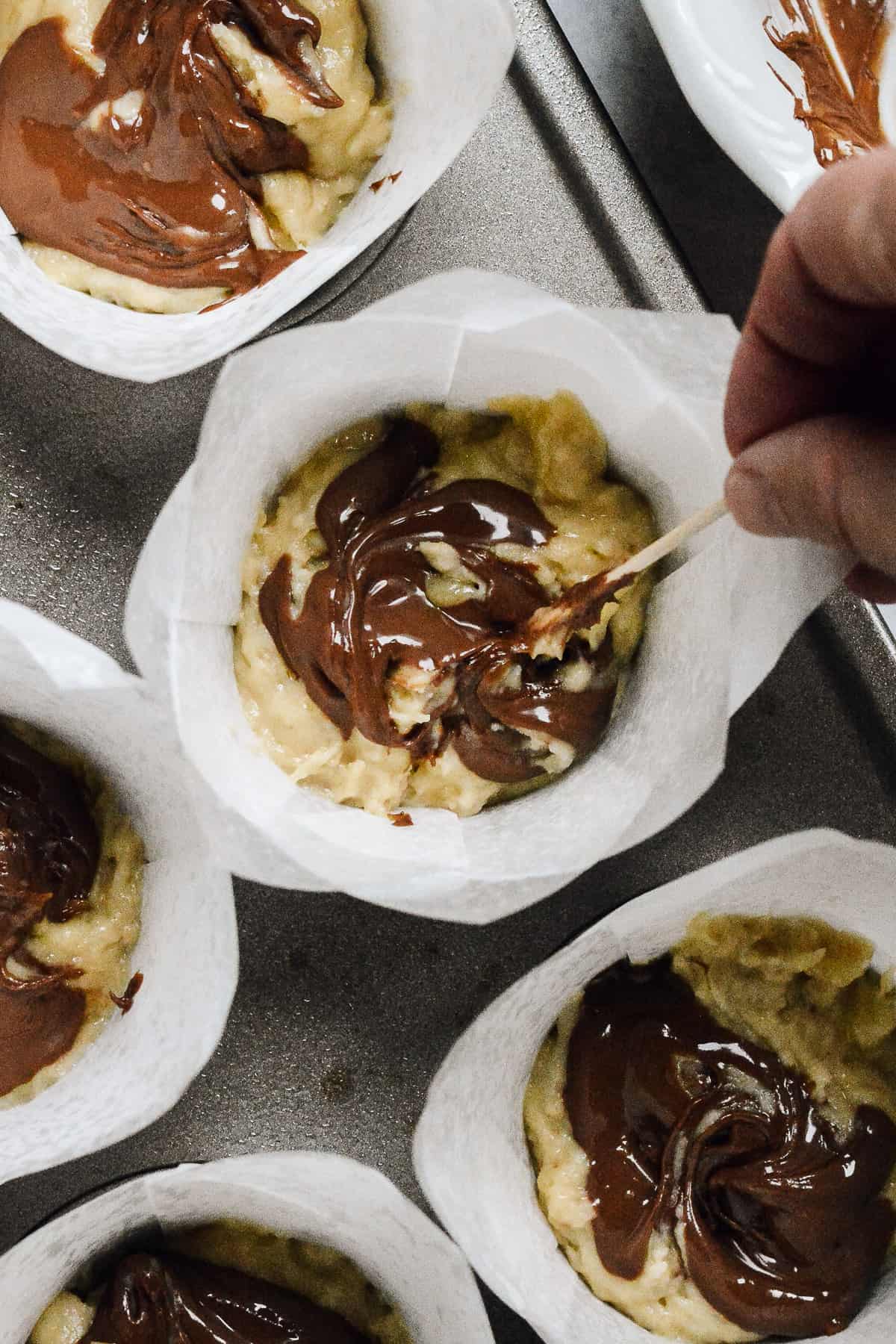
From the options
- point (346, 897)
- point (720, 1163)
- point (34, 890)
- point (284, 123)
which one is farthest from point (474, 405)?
point (720, 1163)

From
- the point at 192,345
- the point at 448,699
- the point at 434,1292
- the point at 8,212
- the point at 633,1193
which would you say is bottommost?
the point at 633,1193

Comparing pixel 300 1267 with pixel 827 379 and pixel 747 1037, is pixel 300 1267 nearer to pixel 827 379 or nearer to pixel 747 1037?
pixel 747 1037

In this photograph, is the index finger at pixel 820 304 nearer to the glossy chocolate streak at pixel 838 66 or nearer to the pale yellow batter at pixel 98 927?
the glossy chocolate streak at pixel 838 66

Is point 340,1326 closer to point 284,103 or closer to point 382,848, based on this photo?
point 382,848

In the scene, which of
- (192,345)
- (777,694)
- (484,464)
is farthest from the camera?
(777,694)

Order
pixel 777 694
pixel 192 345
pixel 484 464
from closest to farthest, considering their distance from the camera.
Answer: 1. pixel 192 345
2. pixel 484 464
3. pixel 777 694

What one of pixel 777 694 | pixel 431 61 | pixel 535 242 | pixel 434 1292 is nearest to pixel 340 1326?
pixel 434 1292

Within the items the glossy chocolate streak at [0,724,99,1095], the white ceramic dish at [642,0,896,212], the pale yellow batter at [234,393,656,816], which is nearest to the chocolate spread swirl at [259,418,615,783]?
the pale yellow batter at [234,393,656,816]
